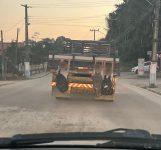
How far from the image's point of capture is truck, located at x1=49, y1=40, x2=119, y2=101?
2539 cm

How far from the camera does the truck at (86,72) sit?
25391 millimetres

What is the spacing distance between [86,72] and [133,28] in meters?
72.7

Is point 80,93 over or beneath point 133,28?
beneath

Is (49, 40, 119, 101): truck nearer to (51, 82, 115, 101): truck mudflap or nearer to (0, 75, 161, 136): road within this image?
(51, 82, 115, 101): truck mudflap

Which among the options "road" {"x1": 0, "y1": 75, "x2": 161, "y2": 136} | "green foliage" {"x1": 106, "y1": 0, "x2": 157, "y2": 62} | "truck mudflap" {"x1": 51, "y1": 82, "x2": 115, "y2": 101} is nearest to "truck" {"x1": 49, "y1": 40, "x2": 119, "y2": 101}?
"truck mudflap" {"x1": 51, "y1": 82, "x2": 115, "y2": 101}

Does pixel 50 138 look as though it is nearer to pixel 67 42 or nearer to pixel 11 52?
pixel 67 42

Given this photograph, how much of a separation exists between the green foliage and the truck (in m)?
50.8

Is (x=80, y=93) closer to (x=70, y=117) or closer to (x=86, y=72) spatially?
(x=86, y=72)

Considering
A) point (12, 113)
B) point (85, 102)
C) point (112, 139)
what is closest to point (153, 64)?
point (85, 102)

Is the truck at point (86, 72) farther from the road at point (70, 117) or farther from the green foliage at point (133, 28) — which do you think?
the green foliage at point (133, 28)

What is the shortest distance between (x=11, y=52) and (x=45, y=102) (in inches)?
3218

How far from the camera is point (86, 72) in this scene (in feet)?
85.5

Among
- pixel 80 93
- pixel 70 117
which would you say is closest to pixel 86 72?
pixel 80 93

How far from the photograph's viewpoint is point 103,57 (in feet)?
87.9
